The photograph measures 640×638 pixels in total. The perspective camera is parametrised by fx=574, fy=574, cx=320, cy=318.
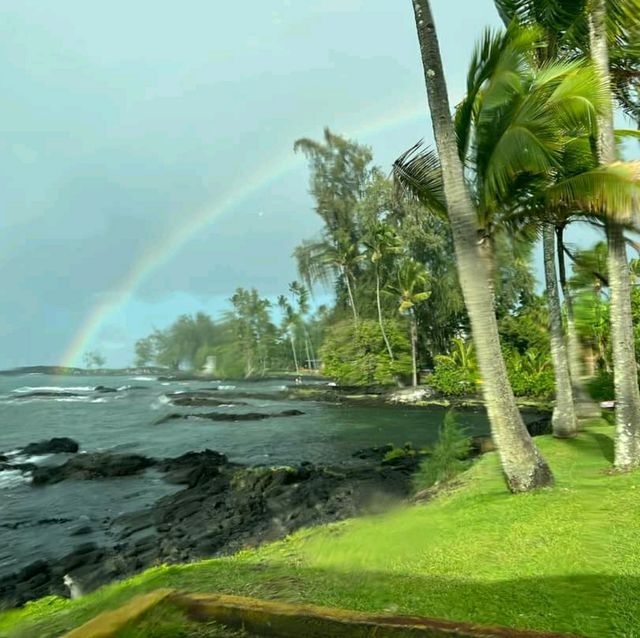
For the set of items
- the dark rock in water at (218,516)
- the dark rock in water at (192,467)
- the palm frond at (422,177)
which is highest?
the palm frond at (422,177)

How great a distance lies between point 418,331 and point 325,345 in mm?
8515

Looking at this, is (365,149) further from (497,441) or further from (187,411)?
(497,441)

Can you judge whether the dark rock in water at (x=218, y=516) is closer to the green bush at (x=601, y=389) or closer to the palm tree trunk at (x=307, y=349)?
the green bush at (x=601, y=389)

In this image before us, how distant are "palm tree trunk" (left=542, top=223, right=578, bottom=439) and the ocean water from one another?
26.4 ft

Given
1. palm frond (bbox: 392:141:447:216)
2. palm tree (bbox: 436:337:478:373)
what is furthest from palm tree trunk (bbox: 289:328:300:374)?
palm frond (bbox: 392:141:447:216)

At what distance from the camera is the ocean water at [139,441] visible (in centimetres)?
1355

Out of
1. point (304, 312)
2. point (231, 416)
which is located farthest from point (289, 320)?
point (231, 416)

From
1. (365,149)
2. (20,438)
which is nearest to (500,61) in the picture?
(20,438)

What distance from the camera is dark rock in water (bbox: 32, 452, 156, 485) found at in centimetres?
1930

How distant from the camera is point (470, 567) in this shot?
525 cm

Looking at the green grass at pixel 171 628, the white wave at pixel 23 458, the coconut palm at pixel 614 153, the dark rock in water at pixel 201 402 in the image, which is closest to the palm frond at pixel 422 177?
the coconut palm at pixel 614 153

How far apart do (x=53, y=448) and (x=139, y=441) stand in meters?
3.86

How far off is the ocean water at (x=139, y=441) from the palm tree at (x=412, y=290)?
818cm

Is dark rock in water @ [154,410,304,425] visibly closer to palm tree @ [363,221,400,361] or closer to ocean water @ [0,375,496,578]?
ocean water @ [0,375,496,578]
